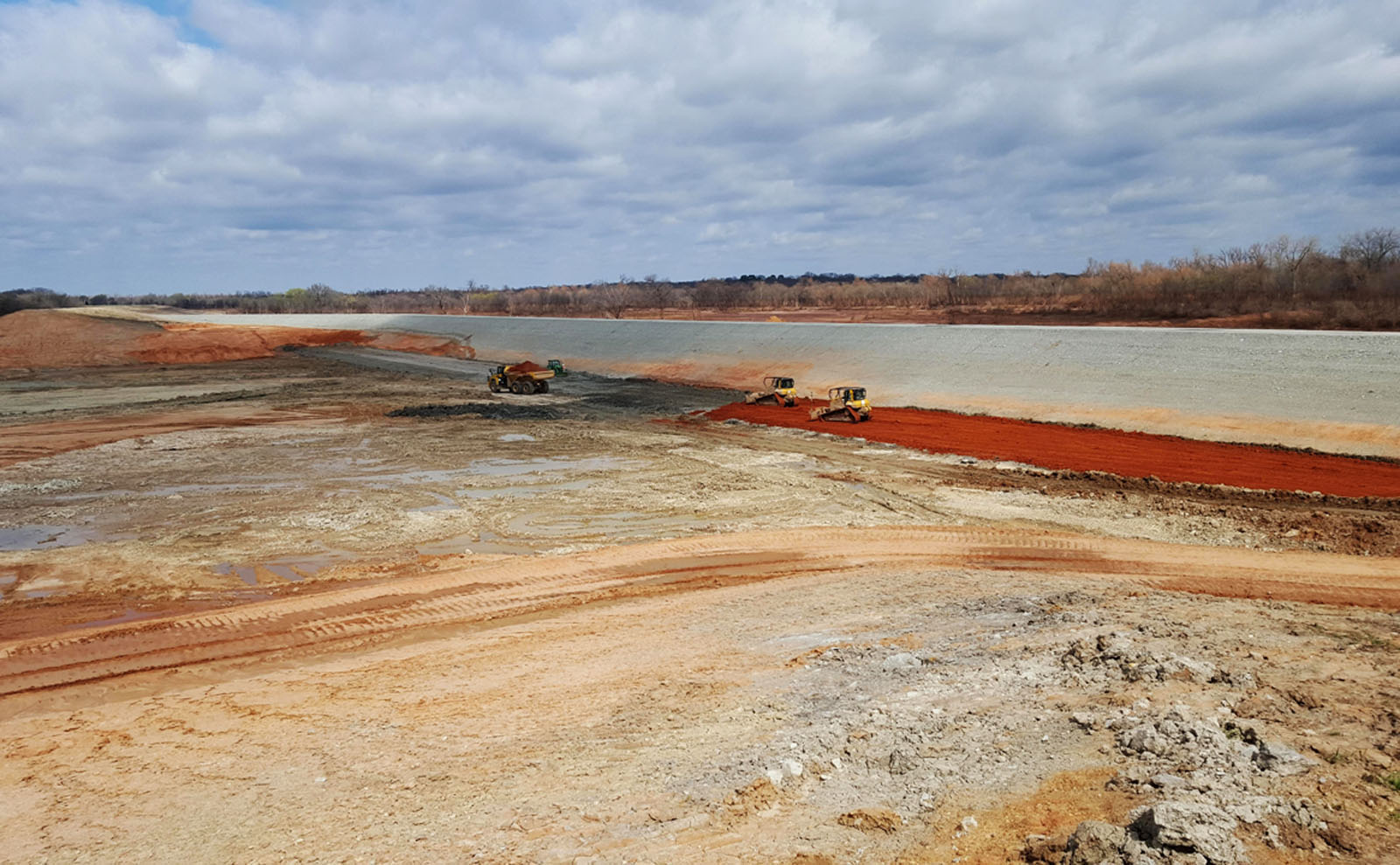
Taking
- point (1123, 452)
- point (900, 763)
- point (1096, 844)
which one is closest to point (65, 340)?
point (1123, 452)

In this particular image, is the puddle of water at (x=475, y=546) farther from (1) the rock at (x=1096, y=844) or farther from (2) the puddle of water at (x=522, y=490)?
(1) the rock at (x=1096, y=844)

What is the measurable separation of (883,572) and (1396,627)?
277 inches

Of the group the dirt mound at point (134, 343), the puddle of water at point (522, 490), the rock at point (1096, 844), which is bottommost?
the puddle of water at point (522, 490)

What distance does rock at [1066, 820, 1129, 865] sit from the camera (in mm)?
5895

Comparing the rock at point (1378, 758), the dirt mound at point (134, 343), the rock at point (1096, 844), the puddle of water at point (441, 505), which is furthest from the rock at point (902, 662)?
the dirt mound at point (134, 343)

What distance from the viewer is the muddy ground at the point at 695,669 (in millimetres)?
6984

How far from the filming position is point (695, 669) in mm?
10891

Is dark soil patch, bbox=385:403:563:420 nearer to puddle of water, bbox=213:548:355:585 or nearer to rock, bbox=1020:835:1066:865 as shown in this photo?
puddle of water, bbox=213:548:355:585

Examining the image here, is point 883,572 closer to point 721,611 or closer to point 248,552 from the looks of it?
point 721,611

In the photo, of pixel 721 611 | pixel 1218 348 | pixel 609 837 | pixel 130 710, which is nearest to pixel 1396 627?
pixel 721 611

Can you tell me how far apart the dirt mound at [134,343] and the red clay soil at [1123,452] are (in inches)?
2173

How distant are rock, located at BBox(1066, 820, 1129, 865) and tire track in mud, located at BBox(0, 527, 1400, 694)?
894cm

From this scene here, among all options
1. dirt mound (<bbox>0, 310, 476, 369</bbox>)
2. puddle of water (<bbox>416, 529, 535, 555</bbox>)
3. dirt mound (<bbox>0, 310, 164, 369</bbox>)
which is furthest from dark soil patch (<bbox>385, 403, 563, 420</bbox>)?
dirt mound (<bbox>0, 310, 164, 369</bbox>)

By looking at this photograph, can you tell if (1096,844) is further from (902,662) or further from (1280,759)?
(902,662)
